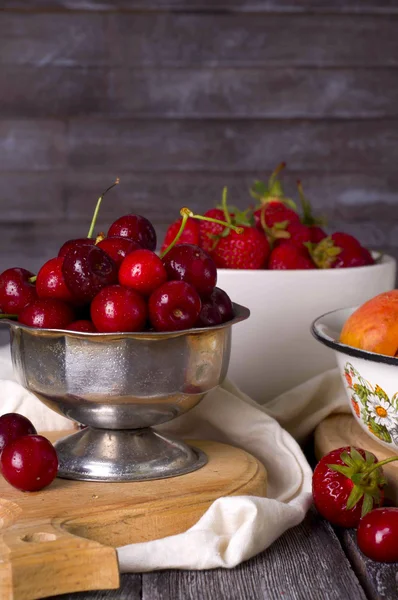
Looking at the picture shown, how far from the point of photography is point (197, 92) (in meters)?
2.52

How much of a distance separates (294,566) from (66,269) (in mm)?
369

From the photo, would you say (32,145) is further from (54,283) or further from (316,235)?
(54,283)

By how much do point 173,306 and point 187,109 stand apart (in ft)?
5.58

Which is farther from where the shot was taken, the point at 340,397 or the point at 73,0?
the point at 73,0

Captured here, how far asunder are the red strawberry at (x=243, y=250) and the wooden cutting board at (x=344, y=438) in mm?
248

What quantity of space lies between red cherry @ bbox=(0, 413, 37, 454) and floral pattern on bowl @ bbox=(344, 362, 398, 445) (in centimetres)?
38

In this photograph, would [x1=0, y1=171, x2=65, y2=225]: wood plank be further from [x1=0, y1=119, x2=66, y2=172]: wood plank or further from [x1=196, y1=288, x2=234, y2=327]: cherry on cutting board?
[x1=196, y1=288, x2=234, y2=327]: cherry on cutting board

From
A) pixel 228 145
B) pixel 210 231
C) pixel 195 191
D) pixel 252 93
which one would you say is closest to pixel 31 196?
pixel 195 191

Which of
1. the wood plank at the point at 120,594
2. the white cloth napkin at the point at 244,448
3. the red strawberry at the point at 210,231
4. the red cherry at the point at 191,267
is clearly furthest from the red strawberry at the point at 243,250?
the wood plank at the point at 120,594

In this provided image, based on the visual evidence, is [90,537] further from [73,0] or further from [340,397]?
[73,0]

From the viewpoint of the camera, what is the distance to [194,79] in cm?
251

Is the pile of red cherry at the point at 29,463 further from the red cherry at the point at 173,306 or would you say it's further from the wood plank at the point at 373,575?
the wood plank at the point at 373,575

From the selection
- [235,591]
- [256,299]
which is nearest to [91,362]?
[235,591]

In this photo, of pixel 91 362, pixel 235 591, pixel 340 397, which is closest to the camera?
pixel 235 591
